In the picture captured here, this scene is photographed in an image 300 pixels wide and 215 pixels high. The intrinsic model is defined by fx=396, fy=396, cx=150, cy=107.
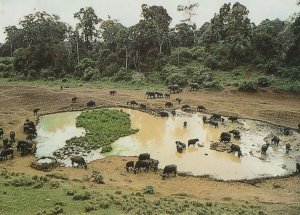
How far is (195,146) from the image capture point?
30281 millimetres

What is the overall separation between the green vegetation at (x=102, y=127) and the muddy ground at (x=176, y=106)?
11.9 ft

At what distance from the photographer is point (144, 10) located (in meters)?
66.1

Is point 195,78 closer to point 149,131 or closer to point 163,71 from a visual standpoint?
point 163,71

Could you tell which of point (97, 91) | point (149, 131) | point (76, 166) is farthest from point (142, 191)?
point (97, 91)

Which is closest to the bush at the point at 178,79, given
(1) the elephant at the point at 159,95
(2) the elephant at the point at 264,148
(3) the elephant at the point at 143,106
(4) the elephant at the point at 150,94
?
(1) the elephant at the point at 159,95

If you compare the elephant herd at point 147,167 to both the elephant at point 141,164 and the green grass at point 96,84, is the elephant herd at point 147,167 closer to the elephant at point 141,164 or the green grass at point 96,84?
the elephant at point 141,164

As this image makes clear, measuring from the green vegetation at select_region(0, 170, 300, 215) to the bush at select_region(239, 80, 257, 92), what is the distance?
96.5 ft

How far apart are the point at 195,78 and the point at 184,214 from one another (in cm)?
3773

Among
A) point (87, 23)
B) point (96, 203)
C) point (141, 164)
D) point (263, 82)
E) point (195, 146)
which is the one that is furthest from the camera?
point (87, 23)

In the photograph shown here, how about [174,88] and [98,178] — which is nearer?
[98,178]

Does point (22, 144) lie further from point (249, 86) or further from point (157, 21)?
point (157, 21)

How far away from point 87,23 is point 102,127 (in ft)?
156

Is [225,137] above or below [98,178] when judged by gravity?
above

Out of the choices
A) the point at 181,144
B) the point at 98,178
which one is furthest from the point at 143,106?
the point at 98,178
